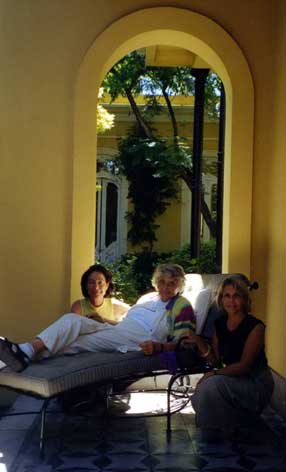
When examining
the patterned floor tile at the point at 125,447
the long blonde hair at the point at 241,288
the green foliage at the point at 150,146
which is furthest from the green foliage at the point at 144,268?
the patterned floor tile at the point at 125,447

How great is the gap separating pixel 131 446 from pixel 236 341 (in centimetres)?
91

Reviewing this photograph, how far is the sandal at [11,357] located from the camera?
167 inches

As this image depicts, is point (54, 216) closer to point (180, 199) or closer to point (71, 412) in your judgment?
point (71, 412)

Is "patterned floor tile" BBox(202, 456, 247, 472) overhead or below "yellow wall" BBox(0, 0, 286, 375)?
below

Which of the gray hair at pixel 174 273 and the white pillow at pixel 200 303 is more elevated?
the gray hair at pixel 174 273

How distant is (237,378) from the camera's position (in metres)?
4.30

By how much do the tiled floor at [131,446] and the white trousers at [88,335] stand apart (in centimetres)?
49

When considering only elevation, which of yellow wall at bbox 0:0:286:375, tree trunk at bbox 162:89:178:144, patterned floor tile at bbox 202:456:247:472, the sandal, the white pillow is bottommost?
patterned floor tile at bbox 202:456:247:472

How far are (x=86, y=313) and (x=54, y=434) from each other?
924mm

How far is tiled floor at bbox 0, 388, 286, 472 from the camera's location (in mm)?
3965

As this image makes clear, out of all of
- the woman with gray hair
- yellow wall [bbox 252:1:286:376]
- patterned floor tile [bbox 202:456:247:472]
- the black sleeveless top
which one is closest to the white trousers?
the woman with gray hair

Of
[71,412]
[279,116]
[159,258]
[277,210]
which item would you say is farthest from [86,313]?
[159,258]

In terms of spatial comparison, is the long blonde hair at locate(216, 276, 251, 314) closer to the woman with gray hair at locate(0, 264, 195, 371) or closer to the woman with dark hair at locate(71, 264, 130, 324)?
the woman with gray hair at locate(0, 264, 195, 371)

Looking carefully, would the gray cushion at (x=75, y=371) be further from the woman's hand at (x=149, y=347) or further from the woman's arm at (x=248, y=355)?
the woman's arm at (x=248, y=355)
